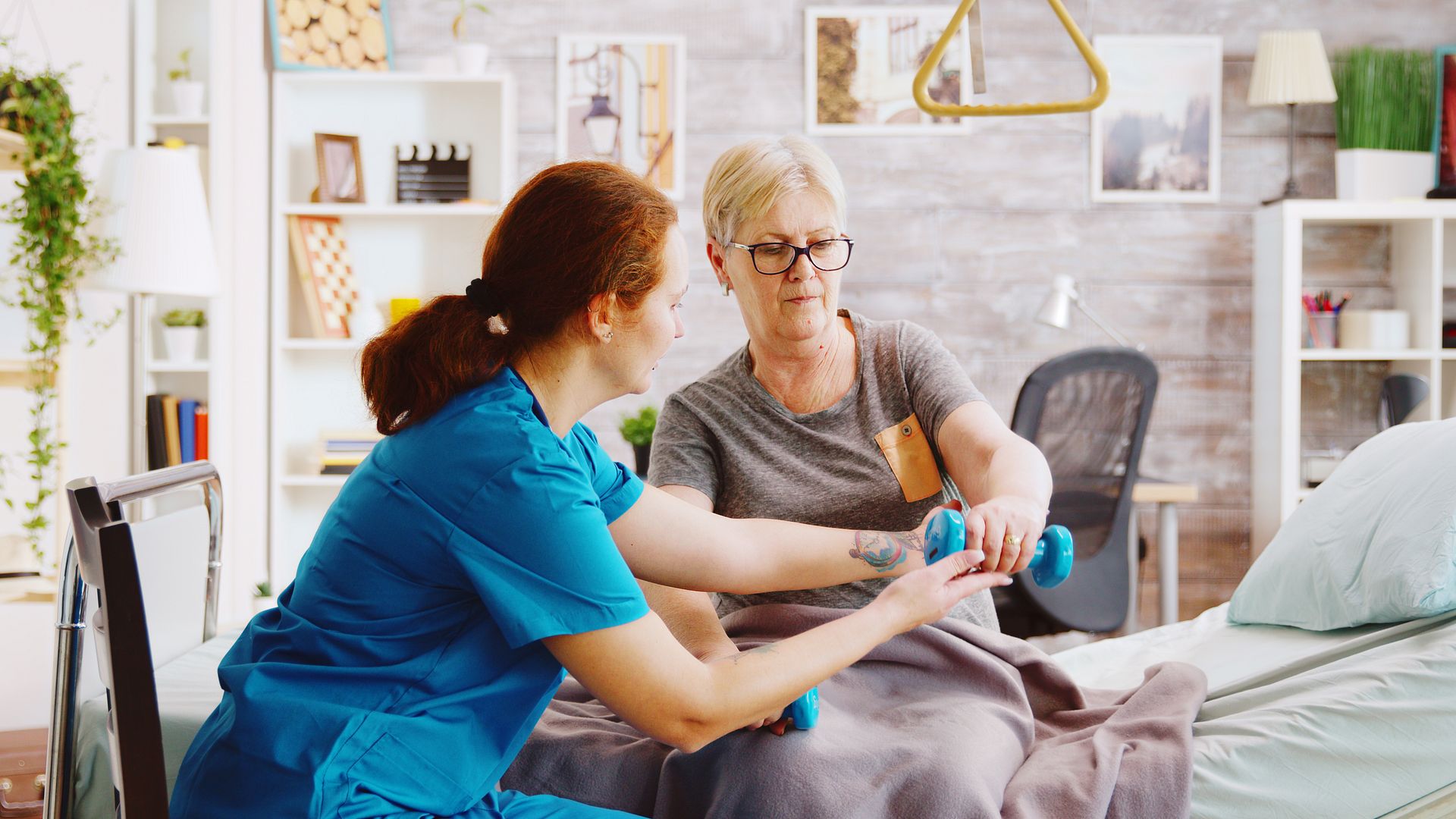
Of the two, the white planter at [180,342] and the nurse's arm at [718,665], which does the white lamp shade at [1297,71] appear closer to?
the nurse's arm at [718,665]

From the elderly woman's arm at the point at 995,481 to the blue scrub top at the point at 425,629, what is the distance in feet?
1.37

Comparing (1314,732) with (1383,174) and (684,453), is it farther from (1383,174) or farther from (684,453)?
(1383,174)

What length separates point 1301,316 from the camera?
11.6 ft

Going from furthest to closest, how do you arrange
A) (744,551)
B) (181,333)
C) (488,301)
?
(181,333)
(744,551)
(488,301)

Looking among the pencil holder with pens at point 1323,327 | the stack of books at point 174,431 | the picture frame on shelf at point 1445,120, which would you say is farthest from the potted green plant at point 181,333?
the picture frame on shelf at point 1445,120

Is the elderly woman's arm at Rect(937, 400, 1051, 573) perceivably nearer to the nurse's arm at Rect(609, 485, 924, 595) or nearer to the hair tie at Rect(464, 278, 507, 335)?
the nurse's arm at Rect(609, 485, 924, 595)

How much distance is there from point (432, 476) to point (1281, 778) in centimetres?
96

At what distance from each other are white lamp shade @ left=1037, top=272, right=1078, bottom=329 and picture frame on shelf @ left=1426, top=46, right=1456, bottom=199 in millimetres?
1175

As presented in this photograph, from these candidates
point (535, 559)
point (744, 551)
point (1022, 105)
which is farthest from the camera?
point (1022, 105)

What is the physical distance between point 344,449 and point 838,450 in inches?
97.2

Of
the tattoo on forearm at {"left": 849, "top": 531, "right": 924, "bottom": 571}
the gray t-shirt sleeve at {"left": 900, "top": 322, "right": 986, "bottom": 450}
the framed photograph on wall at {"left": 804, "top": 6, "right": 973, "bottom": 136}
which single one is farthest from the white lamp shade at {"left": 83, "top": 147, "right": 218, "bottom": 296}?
the tattoo on forearm at {"left": 849, "top": 531, "right": 924, "bottom": 571}

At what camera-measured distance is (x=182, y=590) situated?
1.63m

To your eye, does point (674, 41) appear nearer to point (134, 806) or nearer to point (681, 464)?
point (681, 464)

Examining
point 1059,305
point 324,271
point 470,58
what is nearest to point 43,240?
point 324,271
